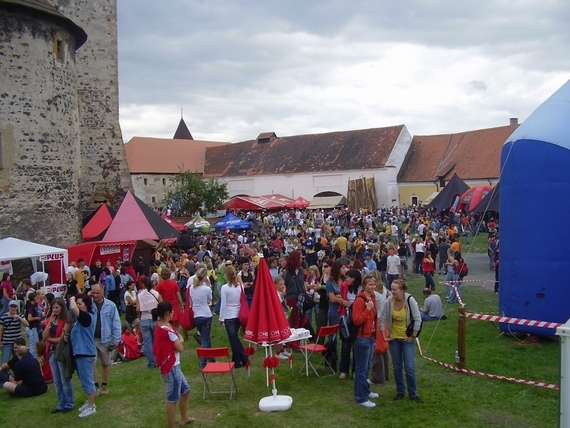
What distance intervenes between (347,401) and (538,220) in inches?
185

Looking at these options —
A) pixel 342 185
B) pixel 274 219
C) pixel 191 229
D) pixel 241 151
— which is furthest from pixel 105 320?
pixel 241 151

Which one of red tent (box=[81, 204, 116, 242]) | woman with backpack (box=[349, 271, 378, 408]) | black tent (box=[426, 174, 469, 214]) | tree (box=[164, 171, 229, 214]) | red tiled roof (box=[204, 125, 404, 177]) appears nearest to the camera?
woman with backpack (box=[349, 271, 378, 408])

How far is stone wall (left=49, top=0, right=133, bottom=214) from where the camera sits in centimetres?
2630

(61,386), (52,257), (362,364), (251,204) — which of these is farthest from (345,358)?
(251,204)

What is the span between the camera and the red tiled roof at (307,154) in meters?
49.2

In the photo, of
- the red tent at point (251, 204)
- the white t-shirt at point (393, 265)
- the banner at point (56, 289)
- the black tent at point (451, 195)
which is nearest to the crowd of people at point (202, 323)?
the banner at point (56, 289)

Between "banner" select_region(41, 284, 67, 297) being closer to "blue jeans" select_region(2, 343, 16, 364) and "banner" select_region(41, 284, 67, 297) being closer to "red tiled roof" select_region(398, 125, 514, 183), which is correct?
"blue jeans" select_region(2, 343, 16, 364)

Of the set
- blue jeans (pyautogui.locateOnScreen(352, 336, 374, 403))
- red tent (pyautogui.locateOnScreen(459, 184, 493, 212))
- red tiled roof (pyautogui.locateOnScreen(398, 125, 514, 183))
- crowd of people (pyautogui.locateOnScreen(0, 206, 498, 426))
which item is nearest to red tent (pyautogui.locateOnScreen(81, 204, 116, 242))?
crowd of people (pyautogui.locateOnScreen(0, 206, 498, 426))

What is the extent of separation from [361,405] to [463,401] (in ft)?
4.12

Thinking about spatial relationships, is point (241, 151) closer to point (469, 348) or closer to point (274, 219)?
point (274, 219)

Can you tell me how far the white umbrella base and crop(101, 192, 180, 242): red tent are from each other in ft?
43.3

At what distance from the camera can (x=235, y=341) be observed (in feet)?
28.1

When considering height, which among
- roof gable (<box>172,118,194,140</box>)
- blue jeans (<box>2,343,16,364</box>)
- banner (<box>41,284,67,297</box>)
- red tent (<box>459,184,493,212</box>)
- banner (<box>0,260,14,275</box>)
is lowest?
blue jeans (<box>2,343,16,364</box>)

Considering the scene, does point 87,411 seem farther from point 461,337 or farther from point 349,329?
point 461,337
